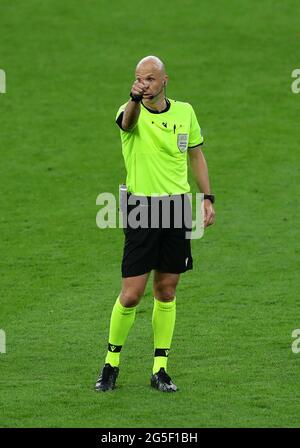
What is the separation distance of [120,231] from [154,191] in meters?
5.66

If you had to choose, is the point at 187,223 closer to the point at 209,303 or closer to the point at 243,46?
the point at 209,303

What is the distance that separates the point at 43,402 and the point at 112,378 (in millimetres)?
585

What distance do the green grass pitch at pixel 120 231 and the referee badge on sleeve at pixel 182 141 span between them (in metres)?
1.71

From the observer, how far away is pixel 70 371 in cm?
880

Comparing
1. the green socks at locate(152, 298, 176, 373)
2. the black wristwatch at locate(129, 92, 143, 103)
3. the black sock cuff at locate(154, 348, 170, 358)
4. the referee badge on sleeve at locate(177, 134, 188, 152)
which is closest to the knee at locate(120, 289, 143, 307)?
the green socks at locate(152, 298, 176, 373)

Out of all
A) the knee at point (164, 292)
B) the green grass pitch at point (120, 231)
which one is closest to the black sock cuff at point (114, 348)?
the green grass pitch at point (120, 231)

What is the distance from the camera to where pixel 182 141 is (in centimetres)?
826

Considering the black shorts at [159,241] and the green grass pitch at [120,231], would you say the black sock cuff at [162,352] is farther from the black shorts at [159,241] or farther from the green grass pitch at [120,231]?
the black shorts at [159,241]

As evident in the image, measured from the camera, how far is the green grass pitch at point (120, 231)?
27.1ft

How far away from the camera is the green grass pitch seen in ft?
27.1

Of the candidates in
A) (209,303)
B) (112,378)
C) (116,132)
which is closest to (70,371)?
(112,378)

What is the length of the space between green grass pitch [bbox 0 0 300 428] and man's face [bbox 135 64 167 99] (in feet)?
6.97

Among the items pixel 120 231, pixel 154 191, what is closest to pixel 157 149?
pixel 154 191

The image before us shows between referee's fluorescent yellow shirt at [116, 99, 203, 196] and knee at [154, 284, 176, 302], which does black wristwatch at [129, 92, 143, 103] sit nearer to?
referee's fluorescent yellow shirt at [116, 99, 203, 196]
